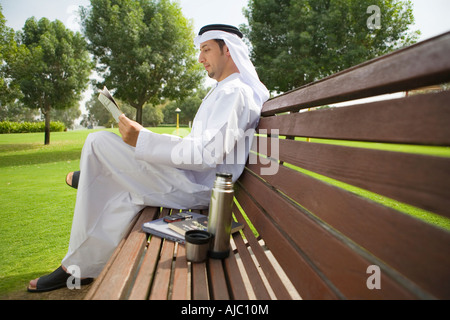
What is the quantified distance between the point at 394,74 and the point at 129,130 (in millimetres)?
1692

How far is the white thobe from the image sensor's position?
1938mm

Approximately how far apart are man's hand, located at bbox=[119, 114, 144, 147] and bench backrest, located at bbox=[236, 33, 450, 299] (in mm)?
1175

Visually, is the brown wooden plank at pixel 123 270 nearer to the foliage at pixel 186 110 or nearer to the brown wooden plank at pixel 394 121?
the brown wooden plank at pixel 394 121

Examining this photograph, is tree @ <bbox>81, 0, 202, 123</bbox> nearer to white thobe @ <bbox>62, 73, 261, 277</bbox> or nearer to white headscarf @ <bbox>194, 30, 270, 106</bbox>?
white headscarf @ <bbox>194, 30, 270, 106</bbox>

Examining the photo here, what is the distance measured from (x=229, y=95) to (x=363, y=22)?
1968cm

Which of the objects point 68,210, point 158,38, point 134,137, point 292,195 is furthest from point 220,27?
point 158,38

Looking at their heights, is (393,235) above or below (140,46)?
below

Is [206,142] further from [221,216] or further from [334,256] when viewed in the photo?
[334,256]

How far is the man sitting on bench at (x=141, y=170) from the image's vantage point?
Answer: 6.39 ft

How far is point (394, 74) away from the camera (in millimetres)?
854

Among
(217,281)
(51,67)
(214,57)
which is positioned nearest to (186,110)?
(51,67)

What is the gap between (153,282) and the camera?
1.31 meters

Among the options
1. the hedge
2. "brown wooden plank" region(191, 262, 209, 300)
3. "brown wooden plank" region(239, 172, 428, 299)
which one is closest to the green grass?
"brown wooden plank" region(191, 262, 209, 300)

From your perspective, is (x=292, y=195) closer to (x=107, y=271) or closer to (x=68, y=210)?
(x=107, y=271)
